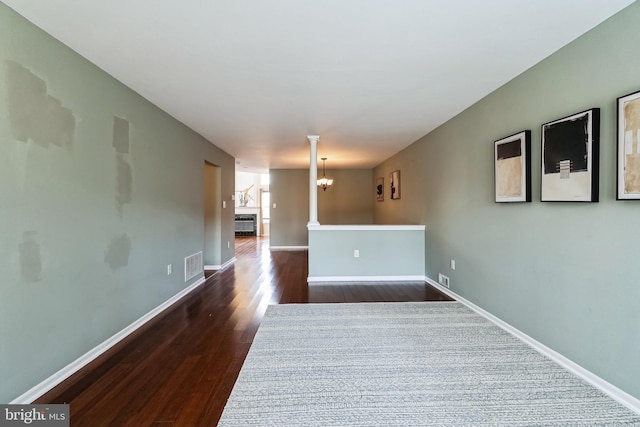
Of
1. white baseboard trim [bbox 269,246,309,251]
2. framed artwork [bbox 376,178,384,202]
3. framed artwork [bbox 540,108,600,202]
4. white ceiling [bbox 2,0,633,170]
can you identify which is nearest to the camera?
white ceiling [bbox 2,0,633,170]

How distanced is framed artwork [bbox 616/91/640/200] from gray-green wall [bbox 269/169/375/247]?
6.26 m

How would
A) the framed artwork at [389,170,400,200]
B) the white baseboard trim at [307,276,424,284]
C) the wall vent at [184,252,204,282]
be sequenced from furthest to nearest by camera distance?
the framed artwork at [389,170,400,200], the white baseboard trim at [307,276,424,284], the wall vent at [184,252,204,282]

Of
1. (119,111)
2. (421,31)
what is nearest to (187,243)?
(119,111)

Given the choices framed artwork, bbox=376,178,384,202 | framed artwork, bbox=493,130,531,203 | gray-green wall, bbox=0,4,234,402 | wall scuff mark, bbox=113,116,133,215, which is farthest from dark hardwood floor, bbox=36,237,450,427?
framed artwork, bbox=376,178,384,202

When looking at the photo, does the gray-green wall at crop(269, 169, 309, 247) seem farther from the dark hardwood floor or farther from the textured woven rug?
the textured woven rug

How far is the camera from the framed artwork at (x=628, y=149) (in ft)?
4.99

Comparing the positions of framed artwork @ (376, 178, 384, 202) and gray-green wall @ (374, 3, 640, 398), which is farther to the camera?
framed artwork @ (376, 178, 384, 202)

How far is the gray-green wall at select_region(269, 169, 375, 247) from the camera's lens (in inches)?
309

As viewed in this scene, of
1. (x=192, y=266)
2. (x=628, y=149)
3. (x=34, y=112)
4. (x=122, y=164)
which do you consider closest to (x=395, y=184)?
(x=192, y=266)

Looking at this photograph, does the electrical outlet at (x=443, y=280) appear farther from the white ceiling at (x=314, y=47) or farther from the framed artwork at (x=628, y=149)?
the framed artwork at (x=628, y=149)

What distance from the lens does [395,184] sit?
5.67m

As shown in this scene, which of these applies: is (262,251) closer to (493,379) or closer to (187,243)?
(187,243)
